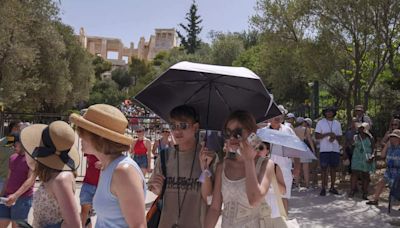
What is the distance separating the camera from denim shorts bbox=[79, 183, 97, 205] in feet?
18.3

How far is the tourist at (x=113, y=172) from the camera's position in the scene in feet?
7.25

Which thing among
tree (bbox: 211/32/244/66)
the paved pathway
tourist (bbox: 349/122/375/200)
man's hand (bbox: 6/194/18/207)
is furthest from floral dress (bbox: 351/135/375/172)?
tree (bbox: 211/32/244/66)

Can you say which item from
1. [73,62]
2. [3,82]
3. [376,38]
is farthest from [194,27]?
[376,38]

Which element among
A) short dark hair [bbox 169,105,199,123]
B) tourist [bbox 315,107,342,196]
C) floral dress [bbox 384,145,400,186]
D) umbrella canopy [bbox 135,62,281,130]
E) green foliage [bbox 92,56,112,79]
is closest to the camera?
short dark hair [bbox 169,105,199,123]

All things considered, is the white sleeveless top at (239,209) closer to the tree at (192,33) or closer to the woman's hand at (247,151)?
the woman's hand at (247,151)

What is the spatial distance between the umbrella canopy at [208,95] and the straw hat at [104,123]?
0.80 meters

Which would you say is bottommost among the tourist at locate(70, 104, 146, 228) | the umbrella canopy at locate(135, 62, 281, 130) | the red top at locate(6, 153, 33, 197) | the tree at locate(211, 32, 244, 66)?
the red top at locate(6, 153, 33, 197)

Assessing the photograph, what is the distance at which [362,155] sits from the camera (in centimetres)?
874

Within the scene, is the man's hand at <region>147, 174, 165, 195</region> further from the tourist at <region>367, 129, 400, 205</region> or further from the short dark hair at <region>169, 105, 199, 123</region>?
the tourist at <region>367, 129, 400, 205</region>

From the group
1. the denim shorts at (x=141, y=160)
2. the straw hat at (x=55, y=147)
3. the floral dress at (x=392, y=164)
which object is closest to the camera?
the straw hat at (x=55, y=147)

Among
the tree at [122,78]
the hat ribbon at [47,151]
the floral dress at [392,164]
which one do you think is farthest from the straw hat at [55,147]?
the tree at [122,78]

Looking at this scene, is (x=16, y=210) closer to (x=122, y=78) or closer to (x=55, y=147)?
(x=55, y=147)

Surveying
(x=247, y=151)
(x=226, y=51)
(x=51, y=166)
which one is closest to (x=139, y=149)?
(x=51, y=166)

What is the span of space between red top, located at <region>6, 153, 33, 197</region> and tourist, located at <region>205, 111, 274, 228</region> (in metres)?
2.69
